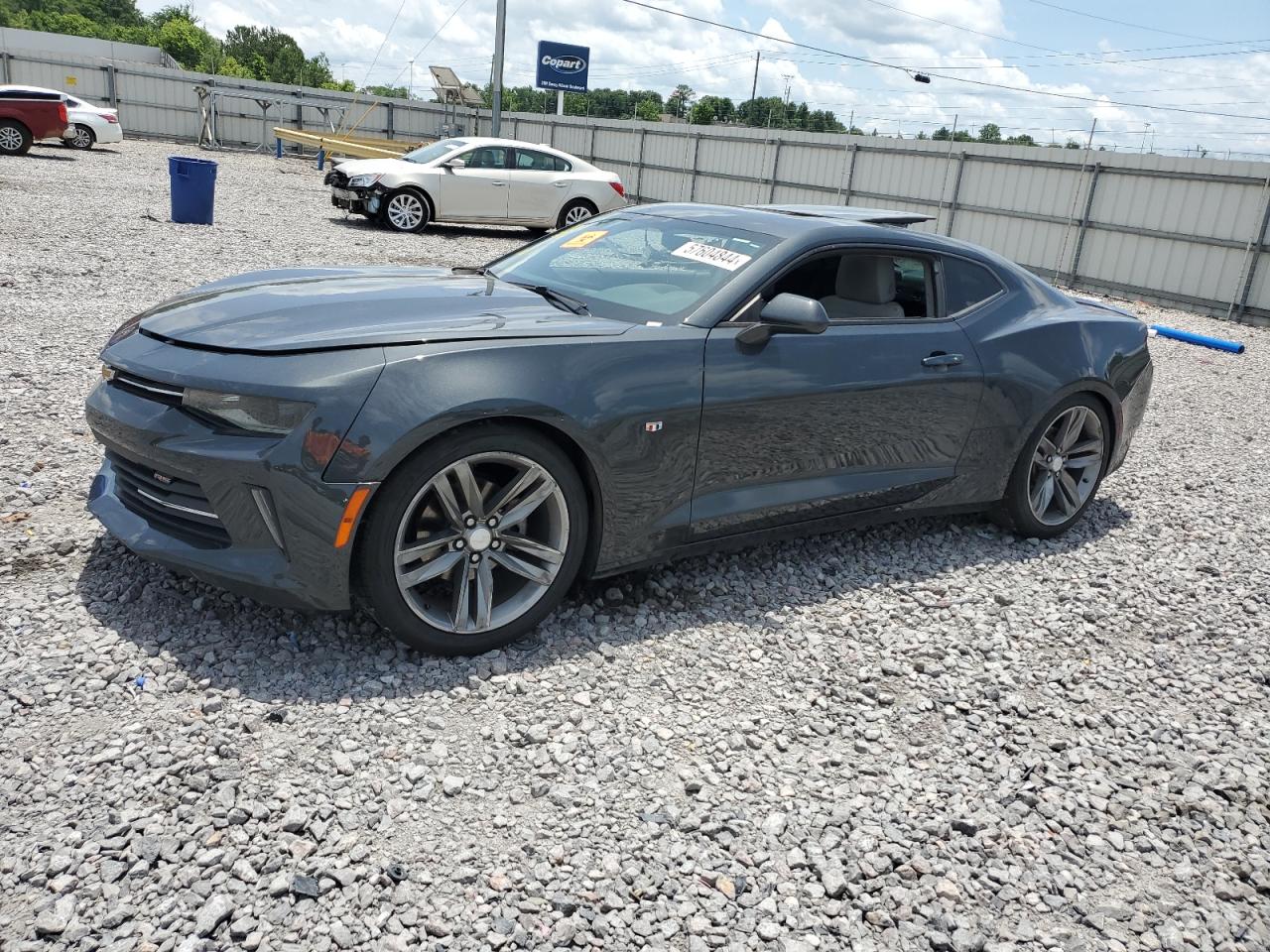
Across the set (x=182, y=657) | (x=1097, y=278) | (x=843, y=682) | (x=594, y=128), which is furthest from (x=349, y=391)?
(x=594, y=128)

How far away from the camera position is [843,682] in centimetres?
369

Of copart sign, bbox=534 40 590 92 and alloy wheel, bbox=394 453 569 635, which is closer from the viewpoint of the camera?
alloy wheel, bbox=394 453 569 635

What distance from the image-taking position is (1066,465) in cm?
529

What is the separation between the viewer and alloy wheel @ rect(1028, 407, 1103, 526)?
5.17 metres

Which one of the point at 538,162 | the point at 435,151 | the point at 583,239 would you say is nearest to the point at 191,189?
the point at 435,151

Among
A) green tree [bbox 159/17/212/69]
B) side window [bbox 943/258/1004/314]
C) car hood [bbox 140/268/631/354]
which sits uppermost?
green tree [bbox 159/17/212/69]

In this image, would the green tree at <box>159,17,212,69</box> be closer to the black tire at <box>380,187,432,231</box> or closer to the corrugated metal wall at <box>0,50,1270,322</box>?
the corrugated metal wall at <box>0,50,1270,322</box>

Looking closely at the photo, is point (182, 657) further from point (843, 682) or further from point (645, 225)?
point (645, 225)

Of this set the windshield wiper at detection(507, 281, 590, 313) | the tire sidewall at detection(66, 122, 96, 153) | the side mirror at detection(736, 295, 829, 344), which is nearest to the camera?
the side mirror at detection(736, 295, 829, 344)

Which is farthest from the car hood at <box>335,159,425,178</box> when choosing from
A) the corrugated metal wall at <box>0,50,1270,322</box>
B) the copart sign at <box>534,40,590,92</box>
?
the copart sign at <box>534,40,590,92</box>

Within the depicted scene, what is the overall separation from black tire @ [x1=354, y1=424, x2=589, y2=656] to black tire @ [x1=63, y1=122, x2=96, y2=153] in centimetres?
2757

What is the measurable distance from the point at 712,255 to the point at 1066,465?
2325 mm

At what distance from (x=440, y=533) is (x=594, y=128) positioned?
2788 cm

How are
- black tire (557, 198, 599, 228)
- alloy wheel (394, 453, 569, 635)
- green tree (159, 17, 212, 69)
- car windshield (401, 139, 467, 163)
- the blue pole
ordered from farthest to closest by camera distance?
green tree (159, 17, 212, 69)
black tire (557, 198, 599, 228)
car windshield (401, 139, 467, 163)
the blue pole
alloy wheel (394, 453, 569, 635)
